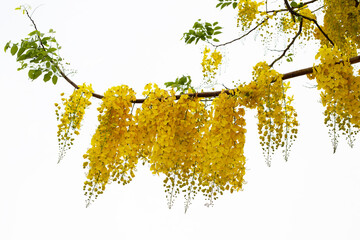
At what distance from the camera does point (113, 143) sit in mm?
2211

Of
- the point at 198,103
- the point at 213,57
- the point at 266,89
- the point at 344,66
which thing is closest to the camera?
the point at 344,66

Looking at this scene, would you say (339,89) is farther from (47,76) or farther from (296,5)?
(47,76)

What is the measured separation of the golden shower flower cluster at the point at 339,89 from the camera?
184 centimetres

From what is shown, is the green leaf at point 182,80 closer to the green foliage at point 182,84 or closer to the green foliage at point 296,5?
the green foliage at point 182,84

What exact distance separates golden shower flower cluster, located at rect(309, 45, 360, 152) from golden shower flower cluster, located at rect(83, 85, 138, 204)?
1354 millimetres

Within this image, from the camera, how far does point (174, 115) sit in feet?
6.86

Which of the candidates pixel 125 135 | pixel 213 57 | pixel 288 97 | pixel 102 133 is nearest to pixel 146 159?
pixel 125 135

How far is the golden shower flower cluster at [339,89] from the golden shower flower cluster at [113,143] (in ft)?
4.44

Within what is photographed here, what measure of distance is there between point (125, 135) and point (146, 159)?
242 mm

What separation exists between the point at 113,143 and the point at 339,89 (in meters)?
1.62

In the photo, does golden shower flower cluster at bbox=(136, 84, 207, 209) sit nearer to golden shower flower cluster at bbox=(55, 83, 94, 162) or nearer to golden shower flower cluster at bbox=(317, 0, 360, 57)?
golden shower flower cluster at bbox=(55, 83, 94, 162)

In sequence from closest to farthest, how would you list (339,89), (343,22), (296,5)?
(339,89)
(296,5)
(343,22)

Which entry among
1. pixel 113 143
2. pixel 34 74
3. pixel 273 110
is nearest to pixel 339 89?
pixel 273 110

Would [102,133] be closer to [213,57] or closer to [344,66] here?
[344,66]
